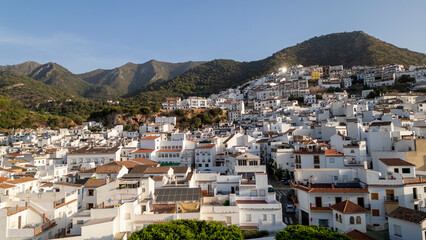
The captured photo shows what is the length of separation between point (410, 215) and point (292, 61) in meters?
134

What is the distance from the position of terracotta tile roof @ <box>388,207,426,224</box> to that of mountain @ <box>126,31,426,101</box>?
317 ft

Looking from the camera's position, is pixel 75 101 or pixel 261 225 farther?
pixel 75 101

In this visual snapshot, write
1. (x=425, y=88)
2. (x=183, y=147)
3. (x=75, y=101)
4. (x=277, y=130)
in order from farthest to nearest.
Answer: (x=75, y=101)
(x=425, y=88)
(x=277, y=130)
(x=183, y=147)

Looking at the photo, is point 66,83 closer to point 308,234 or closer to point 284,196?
point 284,196

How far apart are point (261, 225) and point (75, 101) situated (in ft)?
351

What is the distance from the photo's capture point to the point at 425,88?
65188mm

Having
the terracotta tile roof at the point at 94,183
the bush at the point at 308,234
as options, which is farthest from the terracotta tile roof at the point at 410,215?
the terracotta tile roof at the point at 94,183

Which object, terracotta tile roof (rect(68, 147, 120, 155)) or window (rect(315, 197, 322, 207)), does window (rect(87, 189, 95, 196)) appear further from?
window (rect(315, 197, 322, 207))

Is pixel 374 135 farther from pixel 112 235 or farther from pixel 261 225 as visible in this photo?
pixel 112 235

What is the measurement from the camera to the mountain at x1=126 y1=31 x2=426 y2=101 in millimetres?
115625

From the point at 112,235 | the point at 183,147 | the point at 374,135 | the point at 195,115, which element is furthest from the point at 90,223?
the point at 195,115

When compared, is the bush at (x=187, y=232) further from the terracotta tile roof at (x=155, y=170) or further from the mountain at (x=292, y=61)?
the mountain at (x=292, y=61)

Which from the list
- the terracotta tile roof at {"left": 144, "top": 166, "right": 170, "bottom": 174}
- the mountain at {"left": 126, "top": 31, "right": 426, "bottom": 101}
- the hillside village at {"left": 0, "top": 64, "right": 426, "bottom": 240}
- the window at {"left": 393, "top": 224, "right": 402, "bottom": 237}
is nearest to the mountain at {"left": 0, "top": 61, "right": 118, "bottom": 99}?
the mountain at {"left": 126, "top": 31, "right": 426, "bottom": 101}

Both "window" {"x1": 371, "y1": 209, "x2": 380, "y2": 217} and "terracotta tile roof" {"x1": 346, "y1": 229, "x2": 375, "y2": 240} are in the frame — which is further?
"window" {"x1": 371, "y1": 209, "x2": 380, "y2": 217}
